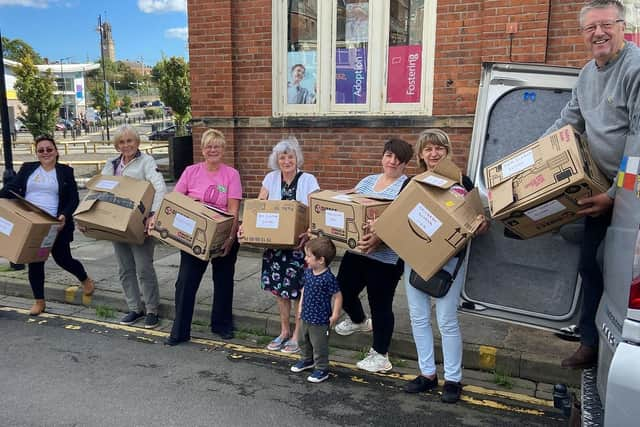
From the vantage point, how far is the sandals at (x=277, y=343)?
4.59 m

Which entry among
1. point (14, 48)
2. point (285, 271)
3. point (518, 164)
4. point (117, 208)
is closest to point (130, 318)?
point (117, 208)

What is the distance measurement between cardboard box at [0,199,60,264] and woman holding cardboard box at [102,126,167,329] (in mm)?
682

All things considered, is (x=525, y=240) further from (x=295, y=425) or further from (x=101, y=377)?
(x=101, y=377)

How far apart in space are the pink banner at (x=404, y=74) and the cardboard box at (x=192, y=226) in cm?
366

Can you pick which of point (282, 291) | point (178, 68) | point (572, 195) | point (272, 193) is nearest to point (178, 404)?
point (282, 291)

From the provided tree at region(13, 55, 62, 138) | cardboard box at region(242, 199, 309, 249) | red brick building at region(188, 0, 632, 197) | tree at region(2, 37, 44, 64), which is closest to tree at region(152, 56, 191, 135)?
tree at region(13, 55, 62, 138)

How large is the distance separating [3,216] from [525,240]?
4.49 metres

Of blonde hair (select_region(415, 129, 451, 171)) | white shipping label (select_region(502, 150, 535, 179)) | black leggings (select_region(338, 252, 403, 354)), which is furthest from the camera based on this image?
black leggings (select_region(338, 252, 403, 354))

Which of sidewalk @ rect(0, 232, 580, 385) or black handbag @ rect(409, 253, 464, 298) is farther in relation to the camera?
sidewalk @ rect(0, 232, 580, 385)

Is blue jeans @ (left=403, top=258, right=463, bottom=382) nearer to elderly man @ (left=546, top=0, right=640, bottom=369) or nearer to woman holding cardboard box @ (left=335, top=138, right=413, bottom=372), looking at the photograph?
woman holding cardboard box @ (left=335, top=138, right=413, bottom=372)

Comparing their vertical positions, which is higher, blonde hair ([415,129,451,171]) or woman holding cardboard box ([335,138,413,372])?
blonde hair ([415,129,451,171])

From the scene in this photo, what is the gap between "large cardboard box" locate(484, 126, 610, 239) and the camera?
2.64 m

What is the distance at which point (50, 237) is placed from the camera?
205 inches

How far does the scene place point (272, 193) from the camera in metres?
4.40
